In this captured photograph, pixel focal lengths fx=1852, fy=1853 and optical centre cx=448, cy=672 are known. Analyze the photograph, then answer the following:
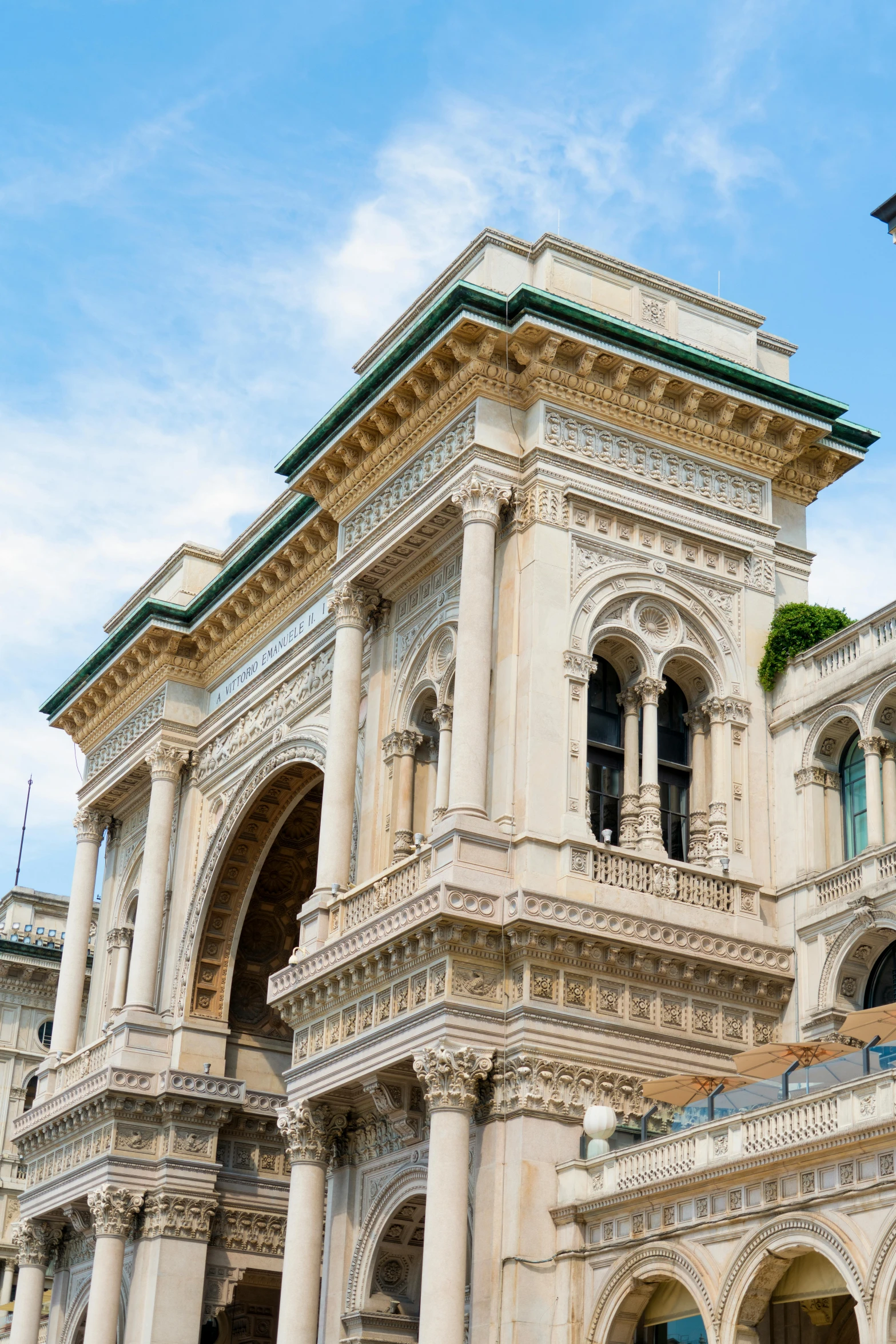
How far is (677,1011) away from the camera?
28125 millimetres

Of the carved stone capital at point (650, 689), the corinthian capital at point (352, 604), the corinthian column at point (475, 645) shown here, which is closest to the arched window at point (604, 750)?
the carved stone capital at point (650, 689)

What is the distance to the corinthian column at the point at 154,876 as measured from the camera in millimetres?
→ 40594

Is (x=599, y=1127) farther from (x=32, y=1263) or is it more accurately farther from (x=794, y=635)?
(x=32, y=1263)

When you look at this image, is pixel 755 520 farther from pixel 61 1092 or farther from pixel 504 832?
pixel 61 1092

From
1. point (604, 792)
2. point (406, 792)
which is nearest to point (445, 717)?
point (406, 792)

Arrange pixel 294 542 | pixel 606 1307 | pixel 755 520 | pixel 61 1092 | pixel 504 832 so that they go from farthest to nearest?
pixel 61 1092 → pixel 294 542 → pixel 755 520 → pixel 504 832 → pixel 606 1307

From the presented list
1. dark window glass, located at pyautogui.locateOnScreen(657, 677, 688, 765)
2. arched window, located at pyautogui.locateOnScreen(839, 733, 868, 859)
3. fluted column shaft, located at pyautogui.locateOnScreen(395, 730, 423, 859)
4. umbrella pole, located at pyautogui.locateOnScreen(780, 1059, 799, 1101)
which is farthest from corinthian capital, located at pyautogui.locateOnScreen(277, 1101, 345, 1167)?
arched window, located at pyautogui.locateOnScreen(839, 733, 868, 859)

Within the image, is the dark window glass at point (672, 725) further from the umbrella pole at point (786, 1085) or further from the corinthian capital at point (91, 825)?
the corinthian capital at point (91, 825)

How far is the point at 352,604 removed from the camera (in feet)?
109

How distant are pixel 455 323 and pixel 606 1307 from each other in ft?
50.0

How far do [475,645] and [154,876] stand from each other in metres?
15.2

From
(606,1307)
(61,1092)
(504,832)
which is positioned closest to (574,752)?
(504,832)

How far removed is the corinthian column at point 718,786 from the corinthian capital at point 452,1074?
5576 millimetres

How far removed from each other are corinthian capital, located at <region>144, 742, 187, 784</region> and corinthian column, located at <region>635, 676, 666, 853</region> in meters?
14.8
